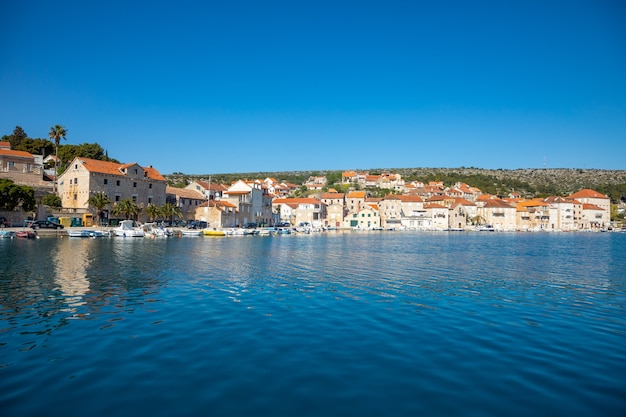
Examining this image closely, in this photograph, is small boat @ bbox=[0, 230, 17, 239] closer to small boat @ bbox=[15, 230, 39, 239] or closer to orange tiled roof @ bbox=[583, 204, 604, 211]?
small boat @ bbox=[15, 230, 39, 239]

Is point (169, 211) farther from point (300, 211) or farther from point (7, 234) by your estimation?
point (300, 211)

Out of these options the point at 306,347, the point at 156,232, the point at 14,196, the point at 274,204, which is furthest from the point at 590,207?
the point at 306,347

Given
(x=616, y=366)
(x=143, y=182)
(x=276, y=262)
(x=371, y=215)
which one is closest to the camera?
(x=616, y=366)

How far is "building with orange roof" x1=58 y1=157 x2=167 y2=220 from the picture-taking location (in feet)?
218

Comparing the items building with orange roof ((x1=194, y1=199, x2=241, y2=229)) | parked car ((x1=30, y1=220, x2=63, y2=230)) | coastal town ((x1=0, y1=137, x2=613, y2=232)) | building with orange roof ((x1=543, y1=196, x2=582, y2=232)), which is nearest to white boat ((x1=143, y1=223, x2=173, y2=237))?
coastal town ((x1=0, y1=137, x2=613, y2=232))

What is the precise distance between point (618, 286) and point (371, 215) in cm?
10262

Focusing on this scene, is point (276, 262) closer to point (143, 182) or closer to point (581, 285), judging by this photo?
point (581, 285)

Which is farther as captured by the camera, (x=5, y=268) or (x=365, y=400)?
(x=5, y=268)

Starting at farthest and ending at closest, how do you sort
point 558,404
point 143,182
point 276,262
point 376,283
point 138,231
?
point 143,182 < point 138,231 < point 276,262 < point 376,283 < point 558,404

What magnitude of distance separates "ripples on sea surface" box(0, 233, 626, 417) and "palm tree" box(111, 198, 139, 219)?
4680cm

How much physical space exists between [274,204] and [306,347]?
109 metres

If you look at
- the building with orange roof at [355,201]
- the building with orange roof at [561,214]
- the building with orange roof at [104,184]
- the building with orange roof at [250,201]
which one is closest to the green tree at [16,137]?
the building with orange roof at [104,184]

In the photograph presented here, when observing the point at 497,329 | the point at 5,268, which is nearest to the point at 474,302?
the point at 497,329

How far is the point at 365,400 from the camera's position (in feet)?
26.1
